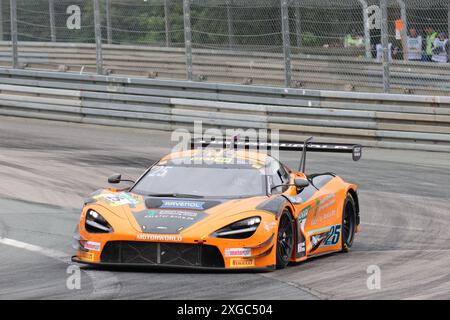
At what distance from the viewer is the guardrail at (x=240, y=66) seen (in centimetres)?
1941

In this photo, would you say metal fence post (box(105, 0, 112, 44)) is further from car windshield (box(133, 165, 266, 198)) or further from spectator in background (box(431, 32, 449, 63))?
car windshield (box(133, 165, 266, 198))

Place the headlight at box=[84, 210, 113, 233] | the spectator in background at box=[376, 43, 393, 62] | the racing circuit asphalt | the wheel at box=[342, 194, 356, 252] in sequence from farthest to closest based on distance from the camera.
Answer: the spectator in background at box=[376, 43, 393, 62] < the wheel at box=[342, 194, 356, 252] < the headlight at box=[84, 210, 113, 233] < the racing circuit asphalt

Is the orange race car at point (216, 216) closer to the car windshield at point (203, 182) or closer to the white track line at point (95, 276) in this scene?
the car windshield at point (203, 182)

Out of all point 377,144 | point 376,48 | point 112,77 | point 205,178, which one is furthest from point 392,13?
point 205,178

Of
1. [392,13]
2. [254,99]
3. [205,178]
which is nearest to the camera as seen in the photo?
[205,178]

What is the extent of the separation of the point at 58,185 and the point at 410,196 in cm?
496

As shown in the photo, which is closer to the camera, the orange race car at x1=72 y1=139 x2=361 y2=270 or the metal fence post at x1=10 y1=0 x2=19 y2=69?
the orange race car at x1=72 y1=139 x2=361 y2=270

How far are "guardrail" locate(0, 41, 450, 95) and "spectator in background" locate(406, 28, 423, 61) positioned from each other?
122mm

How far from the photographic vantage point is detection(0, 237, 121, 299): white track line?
8.64m

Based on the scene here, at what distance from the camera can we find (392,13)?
19188 mm

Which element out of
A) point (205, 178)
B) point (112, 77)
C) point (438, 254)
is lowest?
point (438, 254)

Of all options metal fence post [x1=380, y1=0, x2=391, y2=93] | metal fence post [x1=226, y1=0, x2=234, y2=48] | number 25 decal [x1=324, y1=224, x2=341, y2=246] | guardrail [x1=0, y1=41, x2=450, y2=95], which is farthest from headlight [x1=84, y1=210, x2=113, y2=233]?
metal fence post [x1=226, y1=0, x2=234, y2=48]

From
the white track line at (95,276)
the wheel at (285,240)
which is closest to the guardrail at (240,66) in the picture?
the wheel at (285,240)
